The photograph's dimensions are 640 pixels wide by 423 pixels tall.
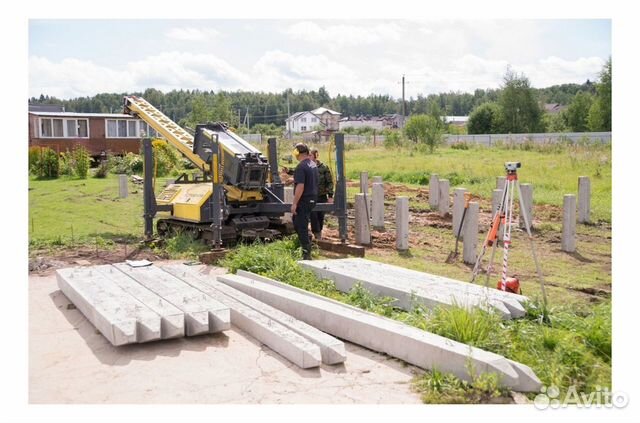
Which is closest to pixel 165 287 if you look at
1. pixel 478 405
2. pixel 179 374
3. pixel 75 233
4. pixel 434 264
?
pixel 179 374

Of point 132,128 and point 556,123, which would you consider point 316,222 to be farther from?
point 556,123

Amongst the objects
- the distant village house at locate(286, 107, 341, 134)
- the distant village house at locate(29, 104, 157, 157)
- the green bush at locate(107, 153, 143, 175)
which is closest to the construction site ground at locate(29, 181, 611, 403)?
the green bush at locate(107, 153, 143, 175)

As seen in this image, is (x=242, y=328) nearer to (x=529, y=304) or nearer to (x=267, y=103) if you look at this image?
(x=529, y=304)

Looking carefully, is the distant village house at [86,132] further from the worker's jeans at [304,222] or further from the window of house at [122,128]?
the worker's jeans at [304,222]

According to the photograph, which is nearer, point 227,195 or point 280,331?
point 280,331

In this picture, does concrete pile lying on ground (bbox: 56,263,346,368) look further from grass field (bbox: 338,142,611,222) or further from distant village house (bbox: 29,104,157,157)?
distant village house (bbox: 29,104,157,157)

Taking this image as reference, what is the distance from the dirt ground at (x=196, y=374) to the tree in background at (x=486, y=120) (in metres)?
62.6

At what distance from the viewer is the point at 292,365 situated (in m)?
6.05

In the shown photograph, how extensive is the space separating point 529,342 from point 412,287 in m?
1.80

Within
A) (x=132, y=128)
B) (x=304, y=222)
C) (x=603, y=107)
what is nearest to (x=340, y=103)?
(x=603, y=107)

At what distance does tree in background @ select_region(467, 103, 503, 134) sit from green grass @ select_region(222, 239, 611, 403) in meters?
61.4

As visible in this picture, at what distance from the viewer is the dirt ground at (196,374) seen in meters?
5.38

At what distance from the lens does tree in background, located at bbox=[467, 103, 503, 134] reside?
66.4m

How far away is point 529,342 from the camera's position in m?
6.07
